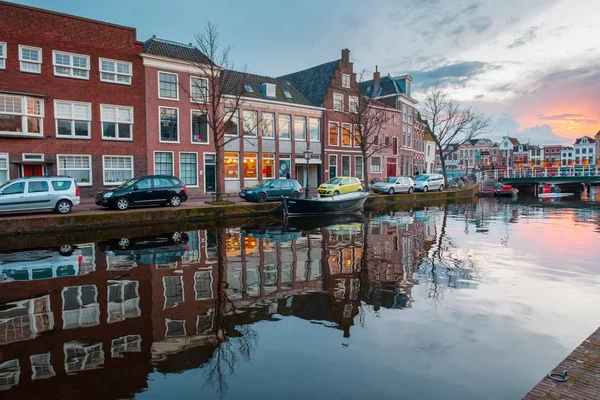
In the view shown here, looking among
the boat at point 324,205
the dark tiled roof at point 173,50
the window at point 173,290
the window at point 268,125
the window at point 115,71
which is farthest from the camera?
the window at point 268,125

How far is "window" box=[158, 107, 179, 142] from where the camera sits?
94.6ft

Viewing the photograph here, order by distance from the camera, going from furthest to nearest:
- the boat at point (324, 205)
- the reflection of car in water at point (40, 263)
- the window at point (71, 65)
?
1. the window at point (71, 65)
2. the boat at point (324, 205)
3. the reflection of car in water at point (40, 263)

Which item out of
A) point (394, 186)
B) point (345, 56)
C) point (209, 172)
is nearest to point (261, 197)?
point (209, 172)

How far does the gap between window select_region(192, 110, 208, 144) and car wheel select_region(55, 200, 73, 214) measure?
42.1 ft

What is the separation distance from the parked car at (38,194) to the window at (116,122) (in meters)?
8.53

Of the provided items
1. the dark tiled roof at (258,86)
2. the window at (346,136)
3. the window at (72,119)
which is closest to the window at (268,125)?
the dark tiled roof at (258,86)

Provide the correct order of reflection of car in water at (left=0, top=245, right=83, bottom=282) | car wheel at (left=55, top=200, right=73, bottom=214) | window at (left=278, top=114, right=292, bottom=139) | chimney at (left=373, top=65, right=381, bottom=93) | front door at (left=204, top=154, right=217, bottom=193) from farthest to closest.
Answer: chimney at (left=373, top=65, right=381, bottom=93) < window at (left=278, top=114, right=292, bottom=139) < front door at (left=204, top=154, right=217, bottom=193) < car wheel at (left=55, top=200, right=73, bottom=214) < reflection of car in water at (left=0, top=245, right=83, bottom=282)

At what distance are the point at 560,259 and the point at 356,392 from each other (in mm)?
10444

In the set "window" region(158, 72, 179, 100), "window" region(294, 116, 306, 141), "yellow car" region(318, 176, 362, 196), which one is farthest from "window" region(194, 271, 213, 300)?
"window" region(294, 116, 306, 141)

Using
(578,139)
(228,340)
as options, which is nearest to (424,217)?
(228,340)

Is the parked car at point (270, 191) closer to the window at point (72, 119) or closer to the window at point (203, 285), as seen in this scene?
the window at point (72, 119)

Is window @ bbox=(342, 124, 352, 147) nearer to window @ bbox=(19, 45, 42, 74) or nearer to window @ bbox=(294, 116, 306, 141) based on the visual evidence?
window @ bbox=(294, 116, 306, 141)

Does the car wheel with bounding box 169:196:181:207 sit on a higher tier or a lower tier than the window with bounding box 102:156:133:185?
lower

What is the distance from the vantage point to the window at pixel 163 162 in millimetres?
28734
